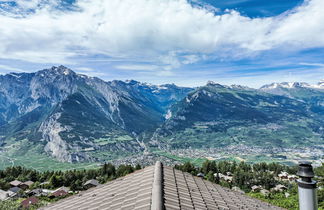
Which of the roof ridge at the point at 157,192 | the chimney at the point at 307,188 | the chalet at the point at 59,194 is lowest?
the chalet at the point at 59,194

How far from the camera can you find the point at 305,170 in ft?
16.4

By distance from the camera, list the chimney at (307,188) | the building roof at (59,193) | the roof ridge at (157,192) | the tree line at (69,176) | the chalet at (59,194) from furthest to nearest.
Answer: the tree line at (69,176) < the building roof at (59,193) < the chalet at (59,194) < the roof ridge at (157,192) < the chimney at (307,188)

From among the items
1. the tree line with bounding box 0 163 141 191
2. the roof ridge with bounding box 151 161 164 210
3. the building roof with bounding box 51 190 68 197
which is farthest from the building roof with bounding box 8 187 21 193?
the roof ridge with bounding box 151 161 164 210

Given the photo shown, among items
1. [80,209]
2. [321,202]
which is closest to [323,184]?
[321,202]

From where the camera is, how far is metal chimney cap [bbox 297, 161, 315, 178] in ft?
16.2

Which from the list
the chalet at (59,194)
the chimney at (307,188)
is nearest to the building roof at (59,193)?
the chalet at (59,194)

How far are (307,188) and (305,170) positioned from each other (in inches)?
14.0

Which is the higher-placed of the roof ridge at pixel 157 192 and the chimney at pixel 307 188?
the chimney at pixel 307 188

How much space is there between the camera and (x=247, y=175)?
302 feet

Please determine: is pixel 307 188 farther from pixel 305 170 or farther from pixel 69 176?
pixel 69 176

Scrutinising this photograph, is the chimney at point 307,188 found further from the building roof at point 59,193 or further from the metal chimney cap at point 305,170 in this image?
the building roof at point 59,193

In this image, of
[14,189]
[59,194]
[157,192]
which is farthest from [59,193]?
[157,192]

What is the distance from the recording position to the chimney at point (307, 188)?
493cm

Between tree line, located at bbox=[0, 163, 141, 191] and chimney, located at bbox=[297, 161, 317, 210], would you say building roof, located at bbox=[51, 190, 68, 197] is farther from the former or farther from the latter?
chimney, located at bbox=[297, 161, 317, 210]
